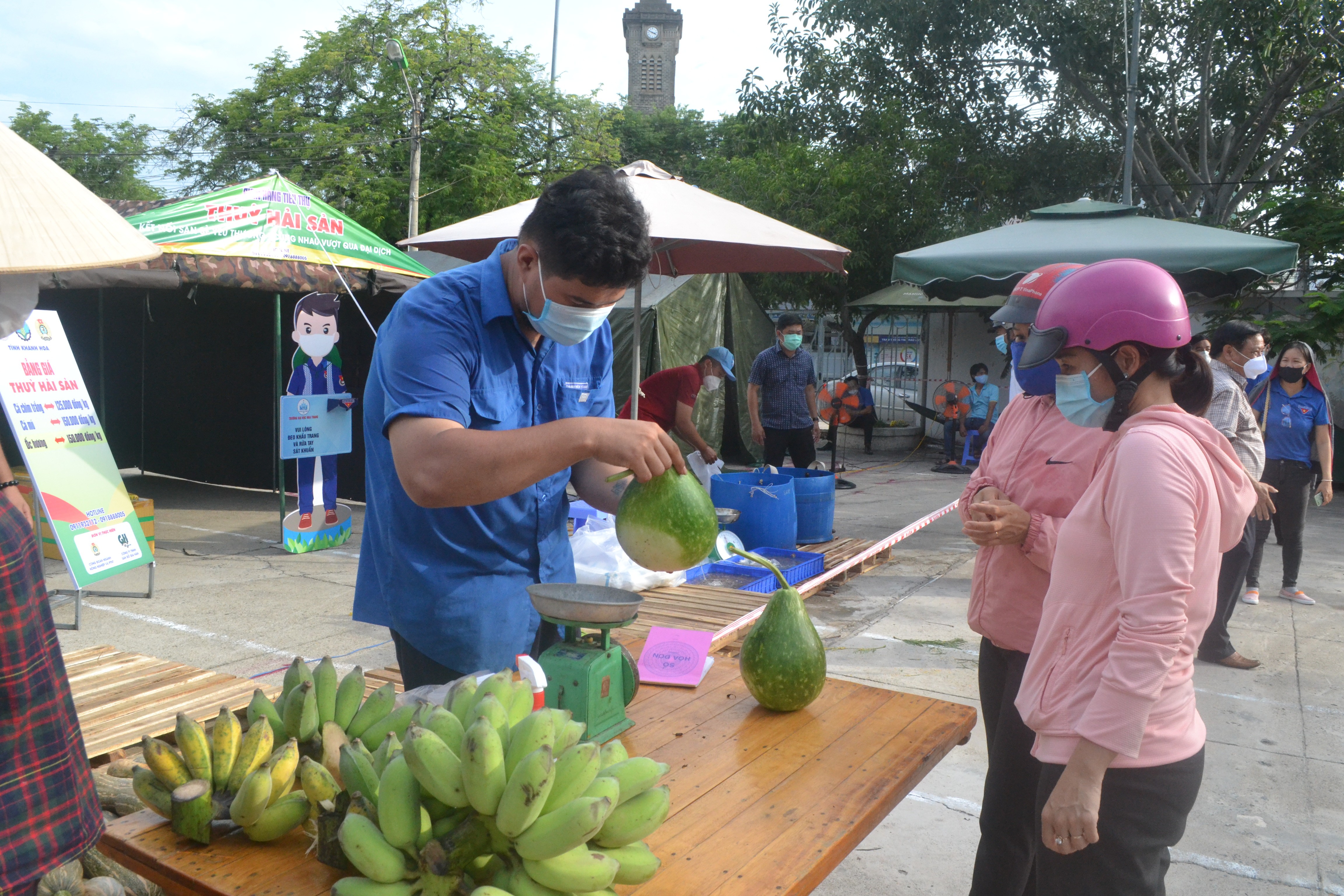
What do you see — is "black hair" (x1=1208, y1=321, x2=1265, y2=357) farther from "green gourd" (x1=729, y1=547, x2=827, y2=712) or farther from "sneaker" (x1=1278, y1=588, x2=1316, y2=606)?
"green gourd" (x1=729, y1=547, x2=827, y2=712)

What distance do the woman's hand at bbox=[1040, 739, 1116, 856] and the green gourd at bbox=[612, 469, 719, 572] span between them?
2.69ft

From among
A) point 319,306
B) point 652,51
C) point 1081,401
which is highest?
point 652,51

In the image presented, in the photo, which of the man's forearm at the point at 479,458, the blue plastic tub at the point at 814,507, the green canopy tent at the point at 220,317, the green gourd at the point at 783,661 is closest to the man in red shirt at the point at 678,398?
the blue plastic tub at the point at 814,507

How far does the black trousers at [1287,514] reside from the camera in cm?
641

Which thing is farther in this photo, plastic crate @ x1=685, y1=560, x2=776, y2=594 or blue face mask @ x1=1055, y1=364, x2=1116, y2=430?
plastic crate @ x1=685, y1=560, x2=776, y2=594

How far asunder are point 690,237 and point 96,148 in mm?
38820

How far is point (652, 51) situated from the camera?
58938 mm

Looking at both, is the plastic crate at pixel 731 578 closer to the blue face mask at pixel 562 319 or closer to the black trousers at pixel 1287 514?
the black trousers at pixel 1287 514

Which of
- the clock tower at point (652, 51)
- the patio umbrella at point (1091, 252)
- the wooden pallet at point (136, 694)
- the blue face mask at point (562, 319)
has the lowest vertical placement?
the wooden pallet at point (136, 694)

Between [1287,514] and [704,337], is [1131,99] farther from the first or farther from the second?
[1287,514]

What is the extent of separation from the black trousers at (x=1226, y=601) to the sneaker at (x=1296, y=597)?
1.61 meters

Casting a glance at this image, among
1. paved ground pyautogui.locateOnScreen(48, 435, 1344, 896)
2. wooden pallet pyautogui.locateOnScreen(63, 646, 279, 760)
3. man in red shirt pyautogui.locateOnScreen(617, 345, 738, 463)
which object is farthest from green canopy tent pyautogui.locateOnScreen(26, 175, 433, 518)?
wooden pallet pyautogui.locateOnScreen(63, 646, 279, 760)

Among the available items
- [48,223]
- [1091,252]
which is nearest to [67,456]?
[48,223]

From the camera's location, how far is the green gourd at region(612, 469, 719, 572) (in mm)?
1938
